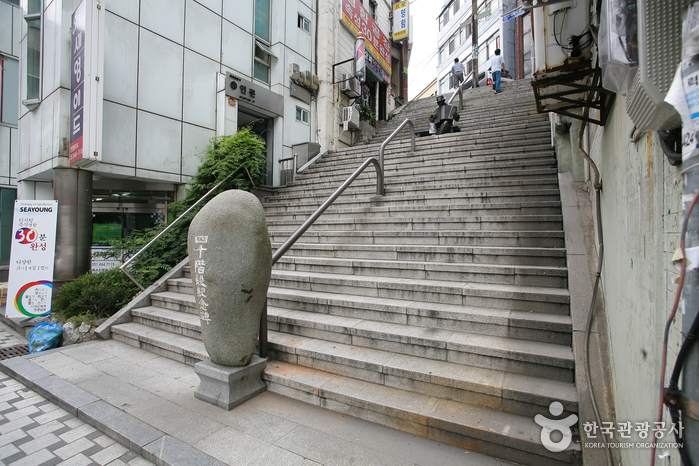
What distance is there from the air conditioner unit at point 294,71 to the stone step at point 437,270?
26.3 feet

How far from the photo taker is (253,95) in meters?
9.94

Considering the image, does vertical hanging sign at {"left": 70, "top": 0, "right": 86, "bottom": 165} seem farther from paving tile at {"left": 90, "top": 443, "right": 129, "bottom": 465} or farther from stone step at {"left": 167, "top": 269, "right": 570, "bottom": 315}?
paving tile at {"left": 90, "top": 443, "right": 129, "bottom": 465}

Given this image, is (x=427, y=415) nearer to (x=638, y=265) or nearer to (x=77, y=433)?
(x=638, y=265)

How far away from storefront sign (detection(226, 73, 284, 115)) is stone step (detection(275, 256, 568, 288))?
20.0 ft

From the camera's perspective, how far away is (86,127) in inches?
244

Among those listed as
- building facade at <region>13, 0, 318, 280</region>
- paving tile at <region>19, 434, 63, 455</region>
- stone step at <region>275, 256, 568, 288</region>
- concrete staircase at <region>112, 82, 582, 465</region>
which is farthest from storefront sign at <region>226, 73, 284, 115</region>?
paving tile at <region>19, 434, 63, 455</region>

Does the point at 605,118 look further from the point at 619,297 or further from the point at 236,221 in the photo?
the point at 236,221

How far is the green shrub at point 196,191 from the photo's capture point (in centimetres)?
682

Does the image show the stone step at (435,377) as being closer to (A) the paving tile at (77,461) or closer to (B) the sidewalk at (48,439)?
(B) the sidewalk at (48,439)

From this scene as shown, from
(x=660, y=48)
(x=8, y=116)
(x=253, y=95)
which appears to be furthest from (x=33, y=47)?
(x=660, y=48)

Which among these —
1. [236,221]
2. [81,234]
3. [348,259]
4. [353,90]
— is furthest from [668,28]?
[353,90]

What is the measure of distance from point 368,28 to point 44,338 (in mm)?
15310

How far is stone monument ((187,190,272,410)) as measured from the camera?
10.00 ft

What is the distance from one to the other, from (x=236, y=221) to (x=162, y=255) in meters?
4.84
